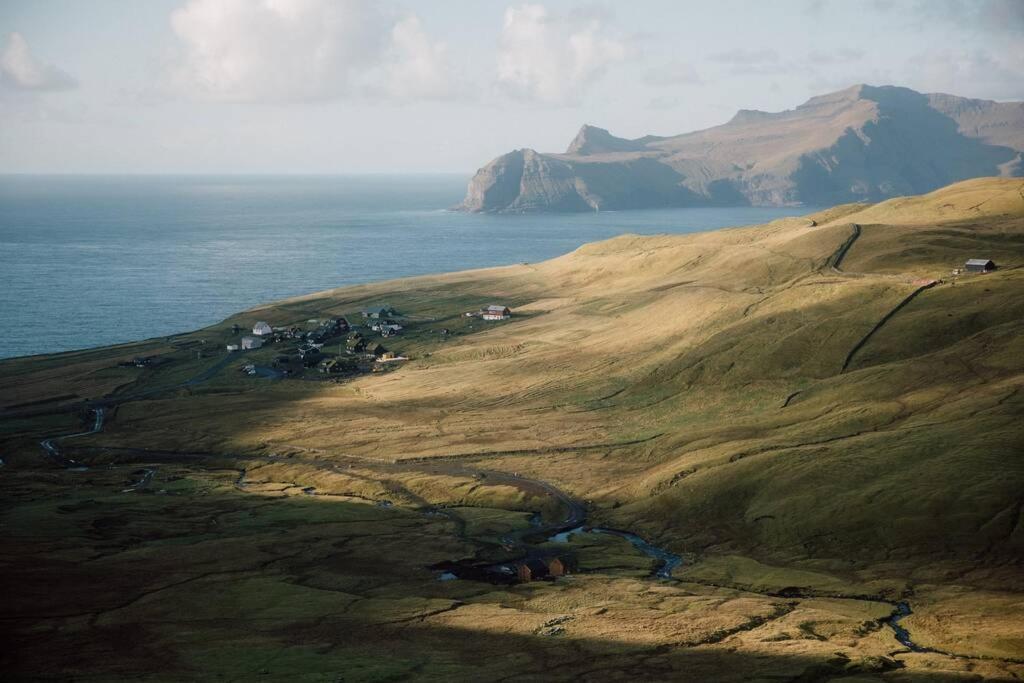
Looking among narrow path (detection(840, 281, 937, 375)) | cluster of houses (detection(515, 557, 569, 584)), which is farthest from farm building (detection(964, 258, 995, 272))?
cluster of houses (detection(515, 557, 569, 584))

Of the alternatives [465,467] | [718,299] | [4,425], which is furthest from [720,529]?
[4,425]

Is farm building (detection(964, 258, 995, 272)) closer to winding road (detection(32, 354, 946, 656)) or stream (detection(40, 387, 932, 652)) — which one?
winding road (detection(32, 354, 946, 656))

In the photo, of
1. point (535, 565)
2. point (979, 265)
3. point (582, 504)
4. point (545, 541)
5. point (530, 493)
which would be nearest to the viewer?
point (535, 565)

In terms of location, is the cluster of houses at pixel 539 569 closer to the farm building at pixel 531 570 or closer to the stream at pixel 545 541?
the farm building at pixel 531 570

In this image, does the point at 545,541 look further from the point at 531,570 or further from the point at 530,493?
the point at 530,493

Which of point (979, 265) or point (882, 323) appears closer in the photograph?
point (882, 323)

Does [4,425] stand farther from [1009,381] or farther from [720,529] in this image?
[1009,381]

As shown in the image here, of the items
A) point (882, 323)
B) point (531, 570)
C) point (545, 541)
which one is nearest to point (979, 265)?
point (882, 323)
